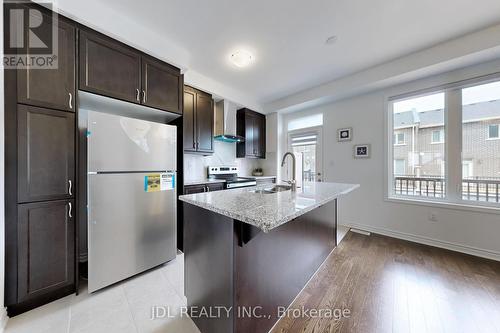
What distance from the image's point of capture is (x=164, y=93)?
7.04 feet

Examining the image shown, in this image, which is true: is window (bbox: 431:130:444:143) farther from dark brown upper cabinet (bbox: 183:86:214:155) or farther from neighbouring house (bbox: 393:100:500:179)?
dark brown upper cabinet (bbox: 183:86:214:155)

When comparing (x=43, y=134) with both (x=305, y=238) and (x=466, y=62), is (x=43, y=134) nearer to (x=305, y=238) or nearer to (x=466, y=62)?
(x=305, y=238)

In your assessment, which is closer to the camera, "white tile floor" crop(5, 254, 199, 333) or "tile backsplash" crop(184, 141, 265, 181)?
"white tile floor" crop(5, 254, 199, 333)

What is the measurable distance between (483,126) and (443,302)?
2.36 metres

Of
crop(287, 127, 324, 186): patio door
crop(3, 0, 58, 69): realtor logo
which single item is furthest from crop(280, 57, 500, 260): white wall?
crop(3, 0, 58, 69): realtor logo

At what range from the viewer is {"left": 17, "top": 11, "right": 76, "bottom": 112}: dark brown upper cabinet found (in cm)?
136

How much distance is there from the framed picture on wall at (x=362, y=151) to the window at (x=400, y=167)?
0.45 metres

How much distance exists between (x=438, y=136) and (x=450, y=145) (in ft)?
0.67

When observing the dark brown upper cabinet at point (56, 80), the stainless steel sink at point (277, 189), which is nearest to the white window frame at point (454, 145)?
the stainless steel sink at point (277, 189)

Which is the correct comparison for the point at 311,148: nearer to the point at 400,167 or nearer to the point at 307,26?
the point at 400,167

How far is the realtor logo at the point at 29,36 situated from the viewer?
1.33 metres

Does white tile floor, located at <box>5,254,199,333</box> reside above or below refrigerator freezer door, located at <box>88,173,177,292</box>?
below

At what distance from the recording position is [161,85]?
212 centimetres

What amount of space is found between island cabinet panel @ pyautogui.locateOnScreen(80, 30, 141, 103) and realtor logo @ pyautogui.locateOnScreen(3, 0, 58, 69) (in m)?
0.19
